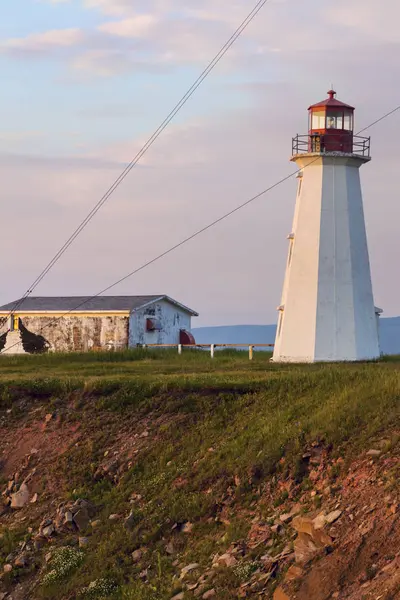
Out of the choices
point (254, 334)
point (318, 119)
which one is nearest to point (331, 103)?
point (318, 119)

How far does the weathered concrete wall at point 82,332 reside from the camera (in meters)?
50.1

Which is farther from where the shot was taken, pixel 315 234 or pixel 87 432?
pixel 315 234

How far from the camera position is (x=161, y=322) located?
5316 cm

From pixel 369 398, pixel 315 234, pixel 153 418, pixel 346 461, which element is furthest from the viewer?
pixel 315 234

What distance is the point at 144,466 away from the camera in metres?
24.5

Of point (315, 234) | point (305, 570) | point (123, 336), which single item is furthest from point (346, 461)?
point (123, 336)

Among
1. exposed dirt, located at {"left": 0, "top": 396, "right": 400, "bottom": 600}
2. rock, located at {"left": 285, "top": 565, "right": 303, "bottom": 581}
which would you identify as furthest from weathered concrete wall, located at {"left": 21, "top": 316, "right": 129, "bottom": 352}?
rock, located at {"left": 285, "top": 565, "right": 303, "bottom": 581}

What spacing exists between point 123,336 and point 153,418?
23575 mm

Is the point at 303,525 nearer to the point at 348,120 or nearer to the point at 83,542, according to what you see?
the point at 83,542

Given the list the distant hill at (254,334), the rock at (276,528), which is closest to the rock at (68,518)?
the rock at (276,528)

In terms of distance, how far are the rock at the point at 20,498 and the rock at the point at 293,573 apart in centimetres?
881

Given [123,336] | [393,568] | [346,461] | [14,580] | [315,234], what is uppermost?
[315,234]

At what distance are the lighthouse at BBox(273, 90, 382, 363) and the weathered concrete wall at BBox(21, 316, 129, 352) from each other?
44.7 ft

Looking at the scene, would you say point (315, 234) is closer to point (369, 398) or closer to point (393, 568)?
point (369, 398)
